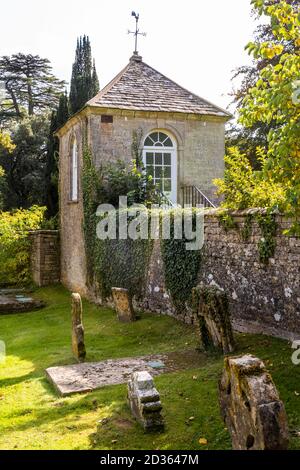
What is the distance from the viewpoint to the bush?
20.8 m

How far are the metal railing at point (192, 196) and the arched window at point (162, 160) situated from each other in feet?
1.02

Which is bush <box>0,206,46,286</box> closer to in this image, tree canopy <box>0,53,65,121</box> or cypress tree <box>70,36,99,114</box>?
A: cypress tree <box>70,36,99,114</box>

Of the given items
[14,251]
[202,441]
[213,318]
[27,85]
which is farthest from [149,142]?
[27,85]

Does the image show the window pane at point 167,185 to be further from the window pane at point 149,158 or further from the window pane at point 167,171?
the window pane at point 149,158

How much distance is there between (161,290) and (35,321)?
14.1 ft

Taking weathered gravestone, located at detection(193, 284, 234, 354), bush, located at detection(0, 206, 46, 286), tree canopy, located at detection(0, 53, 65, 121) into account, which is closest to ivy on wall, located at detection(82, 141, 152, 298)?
weathered gravestone, located at detection(193, 284, 234, 354)

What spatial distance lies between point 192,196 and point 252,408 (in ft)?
41.1

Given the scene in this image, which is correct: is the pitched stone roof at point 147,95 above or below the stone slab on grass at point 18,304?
above

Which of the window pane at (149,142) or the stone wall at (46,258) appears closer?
the window pane at (149,142)

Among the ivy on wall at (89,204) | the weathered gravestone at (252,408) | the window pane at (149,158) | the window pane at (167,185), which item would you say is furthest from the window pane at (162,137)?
the weathered gravestone at (252,408)

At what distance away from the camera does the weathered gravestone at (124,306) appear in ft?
39.2

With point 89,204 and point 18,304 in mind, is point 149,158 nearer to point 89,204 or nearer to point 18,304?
point 89,204

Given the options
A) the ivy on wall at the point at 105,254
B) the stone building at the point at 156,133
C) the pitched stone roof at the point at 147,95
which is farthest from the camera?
the pitched stone roof at the point at 147,95
